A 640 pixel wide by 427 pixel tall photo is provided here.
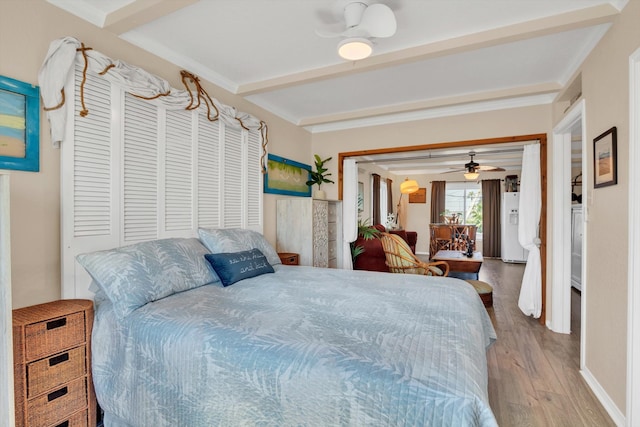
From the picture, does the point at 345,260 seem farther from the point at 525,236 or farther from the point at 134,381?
the point at 134,381

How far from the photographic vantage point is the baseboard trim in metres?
1.89

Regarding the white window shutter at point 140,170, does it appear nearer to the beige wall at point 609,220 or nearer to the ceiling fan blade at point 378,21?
the ceiling fan blade at point 378,21

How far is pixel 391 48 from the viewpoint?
8.64ft

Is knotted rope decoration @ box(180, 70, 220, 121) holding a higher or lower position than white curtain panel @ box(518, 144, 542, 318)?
higher

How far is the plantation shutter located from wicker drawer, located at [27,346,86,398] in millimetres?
509

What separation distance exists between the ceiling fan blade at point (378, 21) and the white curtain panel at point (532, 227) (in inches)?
107

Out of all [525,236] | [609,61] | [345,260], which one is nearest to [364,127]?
[345,260]

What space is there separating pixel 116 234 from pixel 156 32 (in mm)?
1573

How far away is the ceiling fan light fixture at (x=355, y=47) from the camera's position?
2.11m

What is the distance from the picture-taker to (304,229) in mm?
4090

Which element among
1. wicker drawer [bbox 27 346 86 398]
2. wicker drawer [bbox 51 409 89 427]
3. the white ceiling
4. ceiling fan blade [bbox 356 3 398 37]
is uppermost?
the white ceiling

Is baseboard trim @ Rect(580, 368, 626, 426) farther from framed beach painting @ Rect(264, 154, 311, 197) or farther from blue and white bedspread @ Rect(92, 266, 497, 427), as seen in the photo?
framed beach painting @ Rect(264, 154, 311, 197)

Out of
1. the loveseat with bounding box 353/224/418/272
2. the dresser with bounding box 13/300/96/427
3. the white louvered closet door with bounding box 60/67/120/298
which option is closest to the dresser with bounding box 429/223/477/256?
the loveseat with bounding box 353/224/418/272

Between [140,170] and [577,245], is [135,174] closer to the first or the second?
[140,170]
